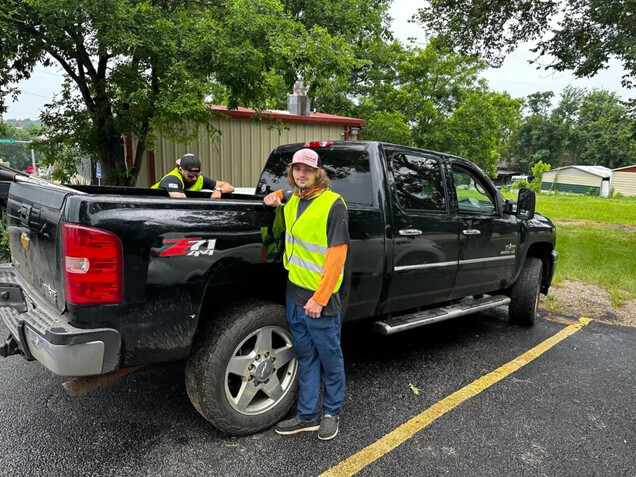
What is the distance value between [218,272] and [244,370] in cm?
64

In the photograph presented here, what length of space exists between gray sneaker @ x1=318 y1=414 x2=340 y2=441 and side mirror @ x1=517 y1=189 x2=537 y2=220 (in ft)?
9.71

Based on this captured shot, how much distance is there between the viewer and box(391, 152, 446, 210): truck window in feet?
12.3

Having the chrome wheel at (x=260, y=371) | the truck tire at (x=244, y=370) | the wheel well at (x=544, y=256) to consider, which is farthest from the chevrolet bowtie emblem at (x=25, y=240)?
the wheel well at (x=544, y=256)

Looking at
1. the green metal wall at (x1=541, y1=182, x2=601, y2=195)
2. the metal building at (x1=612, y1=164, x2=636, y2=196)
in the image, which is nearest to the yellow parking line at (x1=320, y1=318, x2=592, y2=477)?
the green metal wall at (x1=541, y1=182, x2=601, y2=195)

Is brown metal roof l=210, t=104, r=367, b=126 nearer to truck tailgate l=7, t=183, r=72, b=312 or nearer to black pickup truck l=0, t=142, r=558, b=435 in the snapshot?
black pickup truck l=0, t=142, r=558, b=435

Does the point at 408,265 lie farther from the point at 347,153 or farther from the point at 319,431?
the point at 319,431

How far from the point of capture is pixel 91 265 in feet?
7.34

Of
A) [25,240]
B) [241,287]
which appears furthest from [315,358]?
[25,240]

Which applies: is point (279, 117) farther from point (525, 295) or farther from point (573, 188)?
point (573, 188)

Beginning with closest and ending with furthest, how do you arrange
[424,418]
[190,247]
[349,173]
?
[190,247], [424,418], [349,173]

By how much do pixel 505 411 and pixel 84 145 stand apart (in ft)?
24.4

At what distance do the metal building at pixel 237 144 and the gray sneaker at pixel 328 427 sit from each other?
657cm

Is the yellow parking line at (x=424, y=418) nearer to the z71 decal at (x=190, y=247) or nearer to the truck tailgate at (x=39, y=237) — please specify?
the z71 decal at (x=190, y=247)

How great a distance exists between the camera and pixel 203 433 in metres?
2.91
